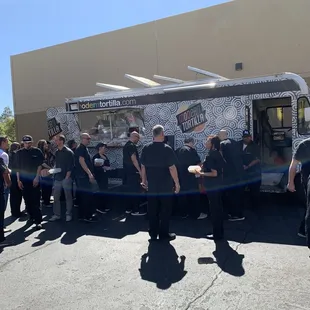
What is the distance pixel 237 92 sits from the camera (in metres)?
7.55

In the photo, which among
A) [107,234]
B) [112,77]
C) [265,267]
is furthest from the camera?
[112,77]

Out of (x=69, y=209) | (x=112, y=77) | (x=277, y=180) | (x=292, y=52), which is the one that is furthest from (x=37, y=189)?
(x=112, y=77)

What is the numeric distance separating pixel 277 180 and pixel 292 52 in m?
7.99

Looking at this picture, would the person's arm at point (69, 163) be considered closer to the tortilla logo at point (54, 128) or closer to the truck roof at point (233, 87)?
the truck roof at point (233, 87)

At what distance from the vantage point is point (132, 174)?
7.48 m

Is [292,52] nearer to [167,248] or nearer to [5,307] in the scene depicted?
[167,248]

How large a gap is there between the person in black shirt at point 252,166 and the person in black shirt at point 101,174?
9.92 feet

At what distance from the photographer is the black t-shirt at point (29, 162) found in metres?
6.76

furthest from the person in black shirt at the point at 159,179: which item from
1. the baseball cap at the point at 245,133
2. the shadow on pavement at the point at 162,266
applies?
the baseball cap at the point at 245,133

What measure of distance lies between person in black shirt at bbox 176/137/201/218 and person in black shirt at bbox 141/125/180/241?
1.19 metres

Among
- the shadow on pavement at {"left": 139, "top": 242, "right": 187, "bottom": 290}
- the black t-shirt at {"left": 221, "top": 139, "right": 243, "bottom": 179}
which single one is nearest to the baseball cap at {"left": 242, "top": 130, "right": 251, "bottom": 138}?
the black t-shirt at {"left": 221, "top": 139, "right": 243, "bottom": 179}

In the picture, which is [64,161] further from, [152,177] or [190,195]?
[190,195]

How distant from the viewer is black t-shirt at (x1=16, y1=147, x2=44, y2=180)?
22.2 ft

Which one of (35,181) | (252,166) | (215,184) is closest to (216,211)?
(215,184)
